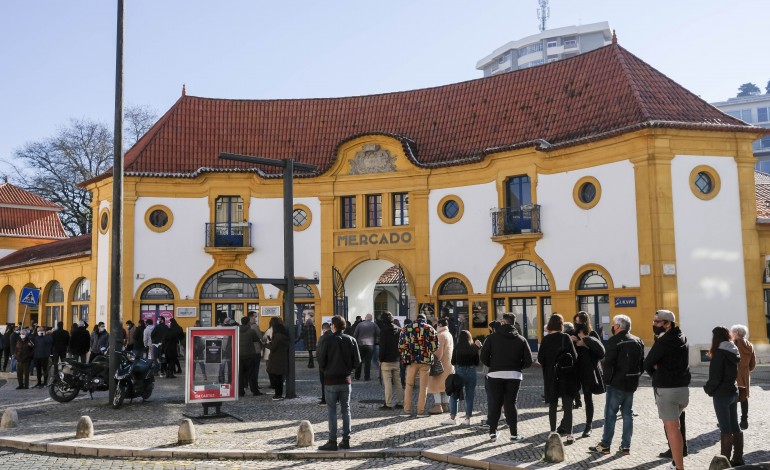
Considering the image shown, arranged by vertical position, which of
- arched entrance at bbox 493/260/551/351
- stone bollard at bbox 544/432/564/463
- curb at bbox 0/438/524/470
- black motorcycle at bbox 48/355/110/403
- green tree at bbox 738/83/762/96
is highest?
green tree at bbox 738/83/762/96

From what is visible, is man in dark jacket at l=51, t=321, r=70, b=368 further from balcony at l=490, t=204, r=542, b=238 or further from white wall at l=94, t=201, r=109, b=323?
balcony at l=490, t=204, r=542, b=238

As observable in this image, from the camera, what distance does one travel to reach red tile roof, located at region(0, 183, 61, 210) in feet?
139

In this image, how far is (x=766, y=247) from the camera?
960 inches

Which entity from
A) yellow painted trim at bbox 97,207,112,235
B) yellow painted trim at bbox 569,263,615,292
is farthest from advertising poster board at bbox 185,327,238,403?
yellow painted trim at bbox 97,207,112,235

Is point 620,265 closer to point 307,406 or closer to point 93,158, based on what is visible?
point 307,406

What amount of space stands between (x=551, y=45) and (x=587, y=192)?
280ft

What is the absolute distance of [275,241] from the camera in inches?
1184

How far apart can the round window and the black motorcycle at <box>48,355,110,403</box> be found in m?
14.2

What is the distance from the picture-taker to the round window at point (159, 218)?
30.2 metres

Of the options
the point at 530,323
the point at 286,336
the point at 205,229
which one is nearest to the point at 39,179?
the point at 205,229

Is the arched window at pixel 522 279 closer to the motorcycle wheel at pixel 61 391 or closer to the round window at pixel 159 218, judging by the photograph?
the round window at pixel 159 218

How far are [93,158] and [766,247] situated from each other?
3707 centimetres

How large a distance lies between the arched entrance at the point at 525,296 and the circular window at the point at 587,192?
8.46 ft

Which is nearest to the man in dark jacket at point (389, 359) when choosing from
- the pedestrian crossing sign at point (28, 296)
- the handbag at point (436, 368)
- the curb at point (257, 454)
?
the handbag at point (436, 368)
